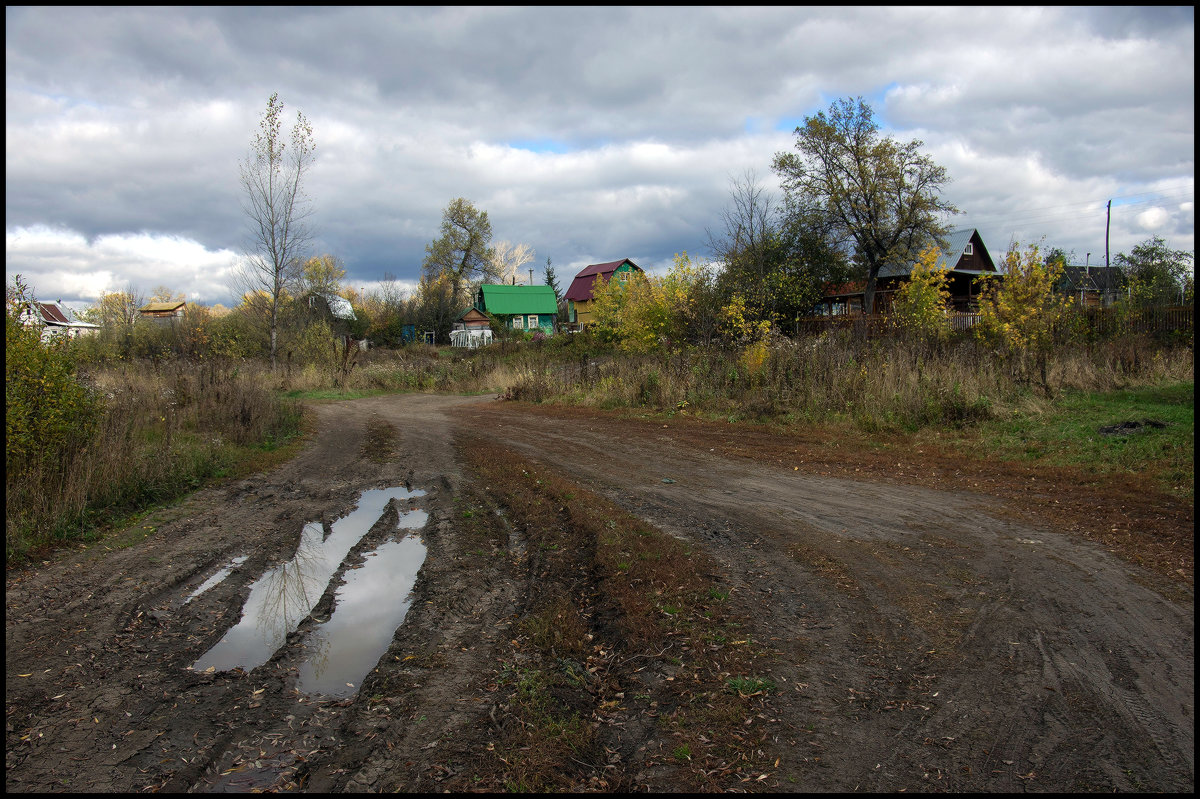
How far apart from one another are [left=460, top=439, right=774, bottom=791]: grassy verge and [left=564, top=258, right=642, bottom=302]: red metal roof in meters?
65.2

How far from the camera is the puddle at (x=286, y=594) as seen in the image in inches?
174

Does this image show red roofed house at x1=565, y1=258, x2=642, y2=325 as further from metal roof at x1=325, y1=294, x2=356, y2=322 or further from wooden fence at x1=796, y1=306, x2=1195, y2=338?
wooden fence at x1=796, y1=306, x2=1195, y2=338

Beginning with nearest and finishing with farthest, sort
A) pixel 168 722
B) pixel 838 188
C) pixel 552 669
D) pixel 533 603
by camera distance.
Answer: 1. pixel 168 722
2. pixel 552 669
3. pixel 533 603
4. pixel 838 188

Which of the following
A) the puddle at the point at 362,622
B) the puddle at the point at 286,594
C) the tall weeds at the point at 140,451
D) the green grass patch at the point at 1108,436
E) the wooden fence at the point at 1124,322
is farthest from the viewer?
the wooden fence at the point at 1124,322

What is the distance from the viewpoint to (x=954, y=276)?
43.0 metres

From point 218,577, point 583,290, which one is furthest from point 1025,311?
point 583,290

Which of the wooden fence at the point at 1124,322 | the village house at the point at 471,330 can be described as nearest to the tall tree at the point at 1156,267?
the wooden fence at the point at 1124,322

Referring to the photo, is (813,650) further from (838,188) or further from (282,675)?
(838,188)

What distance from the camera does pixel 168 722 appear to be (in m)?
3.48

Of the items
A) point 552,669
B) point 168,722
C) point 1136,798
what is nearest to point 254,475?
point 168,722

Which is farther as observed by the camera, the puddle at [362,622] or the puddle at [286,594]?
the puddle at [286,594]

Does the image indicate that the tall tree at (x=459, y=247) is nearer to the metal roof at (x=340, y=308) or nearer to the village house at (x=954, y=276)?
the metal roof at (x=340, y=308)

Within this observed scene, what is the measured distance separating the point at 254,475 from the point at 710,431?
8.60m

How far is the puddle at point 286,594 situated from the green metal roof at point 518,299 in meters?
55.5
